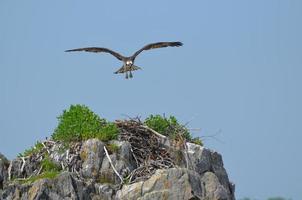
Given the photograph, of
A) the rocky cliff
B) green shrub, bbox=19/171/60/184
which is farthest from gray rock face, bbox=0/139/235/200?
green shrub, bbox=19/171/60/184

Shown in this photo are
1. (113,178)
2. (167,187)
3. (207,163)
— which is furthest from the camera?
(207,163)

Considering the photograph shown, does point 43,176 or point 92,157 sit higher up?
point 92,157

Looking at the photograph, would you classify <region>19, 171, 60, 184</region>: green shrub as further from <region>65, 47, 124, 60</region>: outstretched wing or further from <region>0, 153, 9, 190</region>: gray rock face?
<region>65, 47, 124, 60</region>: outstretched wing

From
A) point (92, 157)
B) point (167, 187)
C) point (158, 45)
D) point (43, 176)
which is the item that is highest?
point (158, 45)

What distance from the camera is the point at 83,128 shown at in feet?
88.9

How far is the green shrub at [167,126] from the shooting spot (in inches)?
1113

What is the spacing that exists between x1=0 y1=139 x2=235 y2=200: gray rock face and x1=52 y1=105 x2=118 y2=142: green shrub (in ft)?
0.97

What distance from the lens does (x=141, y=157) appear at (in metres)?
27.2

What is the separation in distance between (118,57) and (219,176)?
582cm

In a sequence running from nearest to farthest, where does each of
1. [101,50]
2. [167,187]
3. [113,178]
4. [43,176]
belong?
[167,187]
[43,176]
[113,178]
[101,50]

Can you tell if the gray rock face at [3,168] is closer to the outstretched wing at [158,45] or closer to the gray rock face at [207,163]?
the gray rock face at [207,163]

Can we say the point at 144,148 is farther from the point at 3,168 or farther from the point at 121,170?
the point at 3,168

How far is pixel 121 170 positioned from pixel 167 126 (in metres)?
2.72

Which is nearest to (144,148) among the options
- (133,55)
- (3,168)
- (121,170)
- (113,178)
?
(121,170)
